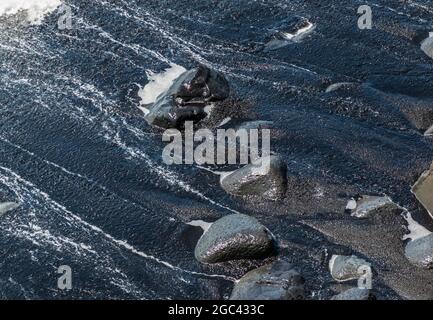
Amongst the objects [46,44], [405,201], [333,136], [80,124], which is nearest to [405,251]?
[405,201]

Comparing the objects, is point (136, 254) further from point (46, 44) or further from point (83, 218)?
point (46, 44)

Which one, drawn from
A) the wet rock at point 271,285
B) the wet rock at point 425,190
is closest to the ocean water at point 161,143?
the wet rock at point 425,190

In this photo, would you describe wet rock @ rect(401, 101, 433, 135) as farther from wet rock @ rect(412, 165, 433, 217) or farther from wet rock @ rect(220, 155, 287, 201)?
wet rock @ rect(220, 155, 287, 201)

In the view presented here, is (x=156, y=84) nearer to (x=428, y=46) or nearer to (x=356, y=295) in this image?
(x=428, y=46)

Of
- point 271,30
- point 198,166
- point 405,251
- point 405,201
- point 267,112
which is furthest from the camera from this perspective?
point 271,30

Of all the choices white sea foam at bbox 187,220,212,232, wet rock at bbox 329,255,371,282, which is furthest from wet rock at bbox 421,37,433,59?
white sea foam at bbox 187,220,212,232

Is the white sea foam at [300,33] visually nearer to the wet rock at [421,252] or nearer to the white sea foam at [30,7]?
the white sea foam at [30,7]
